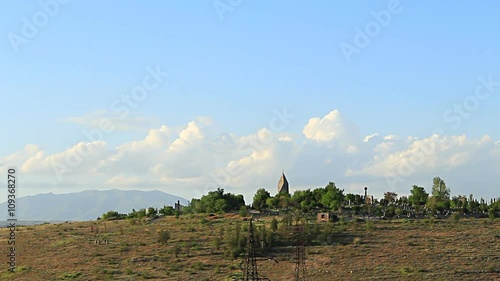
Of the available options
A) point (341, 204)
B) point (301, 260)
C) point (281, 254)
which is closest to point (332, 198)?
point (341, 204)

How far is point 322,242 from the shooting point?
64562 mm

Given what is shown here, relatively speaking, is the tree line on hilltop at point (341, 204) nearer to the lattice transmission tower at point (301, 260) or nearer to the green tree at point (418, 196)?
the green tree at point (418, 196)

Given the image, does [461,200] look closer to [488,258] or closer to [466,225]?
[466,225]

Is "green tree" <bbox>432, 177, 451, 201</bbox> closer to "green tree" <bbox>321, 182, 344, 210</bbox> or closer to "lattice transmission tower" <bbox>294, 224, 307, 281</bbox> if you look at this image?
"green tree" <bbox>321, 182, 344, 210</bbox>

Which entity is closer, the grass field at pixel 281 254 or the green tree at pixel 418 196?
the grass field at pixel 281 254

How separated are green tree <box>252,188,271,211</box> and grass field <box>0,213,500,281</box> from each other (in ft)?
49.2

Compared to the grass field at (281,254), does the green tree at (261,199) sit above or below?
above

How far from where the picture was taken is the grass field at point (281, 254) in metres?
54.8

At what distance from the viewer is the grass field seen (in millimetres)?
54812

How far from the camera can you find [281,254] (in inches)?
2409

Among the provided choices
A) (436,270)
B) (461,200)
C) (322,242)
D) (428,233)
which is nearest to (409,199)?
(461,200)

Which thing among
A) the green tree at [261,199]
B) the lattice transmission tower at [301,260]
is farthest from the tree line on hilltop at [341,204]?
the lattice transmission tower at [301,260]

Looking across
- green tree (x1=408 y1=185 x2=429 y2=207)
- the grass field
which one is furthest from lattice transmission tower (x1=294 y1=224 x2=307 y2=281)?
green tree (x1=408 y1=185 x2=429 y2=207)

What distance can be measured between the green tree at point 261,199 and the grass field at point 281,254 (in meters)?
15.0
